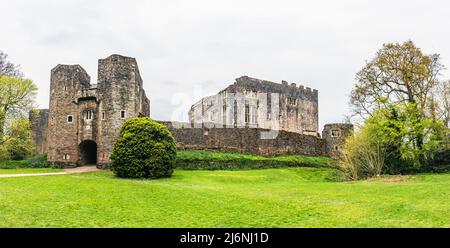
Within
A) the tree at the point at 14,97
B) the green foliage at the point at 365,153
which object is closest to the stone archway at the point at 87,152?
the tree at the point at 14,97

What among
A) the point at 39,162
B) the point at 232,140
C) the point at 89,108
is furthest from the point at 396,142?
the point at 39,162

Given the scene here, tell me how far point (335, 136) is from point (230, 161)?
49.9 feet

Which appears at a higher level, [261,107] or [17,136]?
[261,107]

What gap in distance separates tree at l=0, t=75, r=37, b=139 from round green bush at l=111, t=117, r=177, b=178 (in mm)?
14312

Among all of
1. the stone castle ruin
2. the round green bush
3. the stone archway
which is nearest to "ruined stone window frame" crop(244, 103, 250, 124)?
the stone castle ruin

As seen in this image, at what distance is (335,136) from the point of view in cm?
4481

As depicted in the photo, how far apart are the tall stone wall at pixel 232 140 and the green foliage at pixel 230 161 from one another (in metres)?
1.39

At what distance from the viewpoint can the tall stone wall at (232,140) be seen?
38.7m

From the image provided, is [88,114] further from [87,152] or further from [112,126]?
[87,152]

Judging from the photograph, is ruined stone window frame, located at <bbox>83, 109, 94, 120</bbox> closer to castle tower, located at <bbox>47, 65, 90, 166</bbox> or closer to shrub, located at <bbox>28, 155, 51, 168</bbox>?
castle tower, located at <bbox>47, 65, 90, 166</bbox>

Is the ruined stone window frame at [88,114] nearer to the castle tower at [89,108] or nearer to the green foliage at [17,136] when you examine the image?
the castle tower at [89,108]

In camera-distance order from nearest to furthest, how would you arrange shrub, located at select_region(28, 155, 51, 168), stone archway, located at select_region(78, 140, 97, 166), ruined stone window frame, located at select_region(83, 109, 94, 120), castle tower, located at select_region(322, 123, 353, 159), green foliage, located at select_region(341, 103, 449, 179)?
green foliage, located at select_region(341, 103, 449, 179)
shrub, located at select_region(28, 155, 51, 168)
ruined stone window frame, located at select_region(83, 109, 94, 120)
stone archway, located at select_region(78, 140, 97, 166)
castle tower, located at select_region(322, 123, 353, 159)

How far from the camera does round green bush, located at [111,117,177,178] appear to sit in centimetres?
2695
